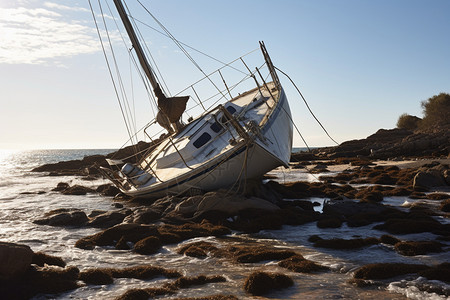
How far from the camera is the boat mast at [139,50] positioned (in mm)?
22781

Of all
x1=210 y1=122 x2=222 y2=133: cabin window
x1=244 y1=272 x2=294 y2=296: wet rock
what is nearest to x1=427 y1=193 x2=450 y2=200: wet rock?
x1=210 y1=122 x2=222 y2=133: cabin window

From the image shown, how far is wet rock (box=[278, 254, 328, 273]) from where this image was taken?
30.8 feet

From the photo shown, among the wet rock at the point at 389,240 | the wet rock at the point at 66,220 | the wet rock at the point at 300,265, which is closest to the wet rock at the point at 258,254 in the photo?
the wet rock at the point at 300,265

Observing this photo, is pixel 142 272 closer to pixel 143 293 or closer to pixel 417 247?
pixel 143 293

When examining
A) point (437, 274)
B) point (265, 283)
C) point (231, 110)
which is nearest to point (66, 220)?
point (265, 283)

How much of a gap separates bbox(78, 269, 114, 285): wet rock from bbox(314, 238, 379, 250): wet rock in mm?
6000

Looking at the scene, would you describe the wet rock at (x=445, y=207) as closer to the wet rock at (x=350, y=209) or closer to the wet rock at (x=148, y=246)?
the wet rock at (x=350, y=209)

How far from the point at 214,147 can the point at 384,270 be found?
37.1ft

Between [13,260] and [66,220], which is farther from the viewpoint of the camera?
[66,220]

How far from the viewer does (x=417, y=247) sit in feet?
35.2

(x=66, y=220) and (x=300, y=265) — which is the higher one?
(x=66, y=220)

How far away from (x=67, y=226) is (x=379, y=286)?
12.2 m

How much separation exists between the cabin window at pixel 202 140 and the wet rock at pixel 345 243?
31.4ft

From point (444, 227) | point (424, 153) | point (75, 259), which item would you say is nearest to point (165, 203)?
point (75, 259)
